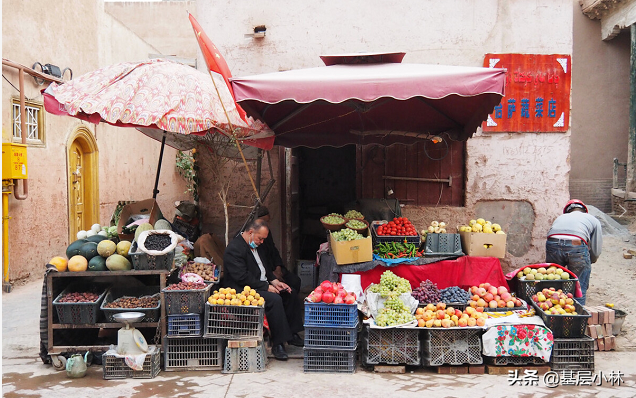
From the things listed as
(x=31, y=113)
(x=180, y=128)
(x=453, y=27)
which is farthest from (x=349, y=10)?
(x=31, y=113)

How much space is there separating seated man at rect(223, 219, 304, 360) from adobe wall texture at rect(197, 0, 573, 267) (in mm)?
2610

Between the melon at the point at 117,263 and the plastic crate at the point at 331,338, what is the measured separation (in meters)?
2.10

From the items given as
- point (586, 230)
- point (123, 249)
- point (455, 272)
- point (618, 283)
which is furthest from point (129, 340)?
point (618, 283)

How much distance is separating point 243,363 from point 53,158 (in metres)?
7.61

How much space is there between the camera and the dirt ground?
6.49 m

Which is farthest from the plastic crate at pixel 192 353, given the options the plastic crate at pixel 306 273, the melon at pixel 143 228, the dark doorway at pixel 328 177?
the dark doorway at pixel 328 177

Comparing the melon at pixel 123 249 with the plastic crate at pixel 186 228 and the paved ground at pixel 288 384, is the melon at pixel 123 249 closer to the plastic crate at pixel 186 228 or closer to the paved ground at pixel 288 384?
the paved ground at pixel 288 384

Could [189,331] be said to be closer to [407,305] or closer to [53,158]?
[407,305]

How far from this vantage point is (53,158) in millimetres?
10820

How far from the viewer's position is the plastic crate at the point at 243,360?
532 centimetres

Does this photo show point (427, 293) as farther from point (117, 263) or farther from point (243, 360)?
point (117, 263)

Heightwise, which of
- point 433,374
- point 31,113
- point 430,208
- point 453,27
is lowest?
point 433,374

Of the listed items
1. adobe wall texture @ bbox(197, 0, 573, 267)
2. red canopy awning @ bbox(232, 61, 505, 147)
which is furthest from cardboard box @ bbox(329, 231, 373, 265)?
adobe wall texture @ bbox(197, 0, 573, 267)

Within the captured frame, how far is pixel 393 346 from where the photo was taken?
5.32 metres
